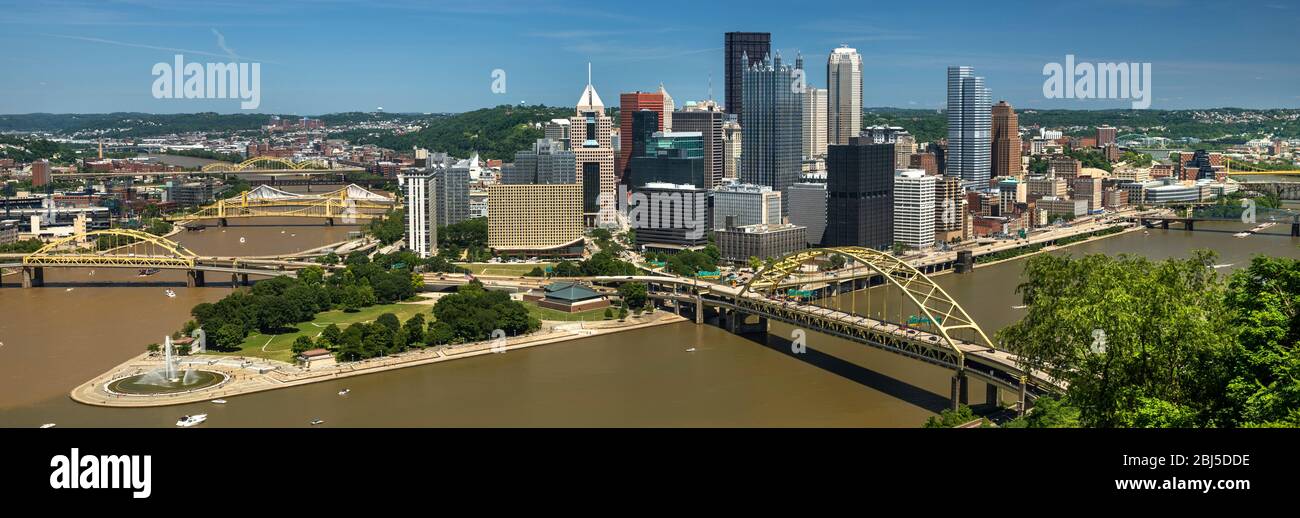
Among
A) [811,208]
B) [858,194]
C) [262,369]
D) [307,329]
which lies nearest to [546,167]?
[811,208]

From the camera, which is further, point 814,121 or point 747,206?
point 814,121

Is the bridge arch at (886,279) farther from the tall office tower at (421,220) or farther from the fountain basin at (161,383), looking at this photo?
A: the tall office tower at (421,220)

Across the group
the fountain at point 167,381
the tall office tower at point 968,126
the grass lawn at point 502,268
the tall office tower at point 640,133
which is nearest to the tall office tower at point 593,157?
the tall office tower at point 640,133

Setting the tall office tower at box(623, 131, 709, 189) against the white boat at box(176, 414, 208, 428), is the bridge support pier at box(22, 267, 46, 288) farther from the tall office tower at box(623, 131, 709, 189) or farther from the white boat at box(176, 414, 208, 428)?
the tall office tower at box(623, 131, 709, 189)

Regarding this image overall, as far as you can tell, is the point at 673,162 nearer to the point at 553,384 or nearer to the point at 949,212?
the point at 949,212

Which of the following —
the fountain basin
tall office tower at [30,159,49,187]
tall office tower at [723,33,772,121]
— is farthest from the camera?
tall office tower at [723,33,772,121]

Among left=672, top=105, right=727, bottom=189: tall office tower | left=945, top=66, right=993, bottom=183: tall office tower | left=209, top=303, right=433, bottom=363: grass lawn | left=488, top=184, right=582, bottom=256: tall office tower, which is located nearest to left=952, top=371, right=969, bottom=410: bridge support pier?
left=209, top=303, right=433, bottom=363: grass lawn
